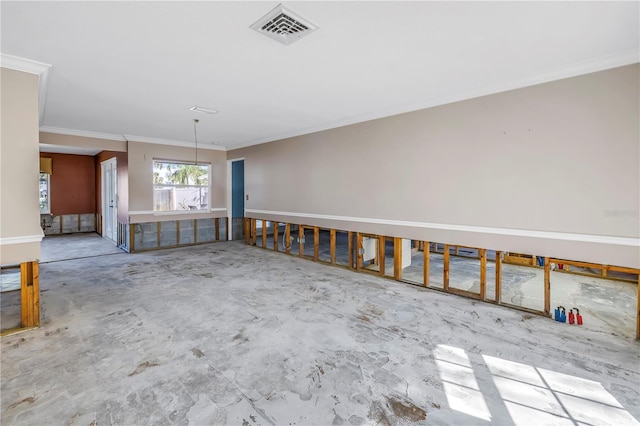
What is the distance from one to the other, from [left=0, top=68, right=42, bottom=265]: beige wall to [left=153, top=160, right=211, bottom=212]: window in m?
4.32

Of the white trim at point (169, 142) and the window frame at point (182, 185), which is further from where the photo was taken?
the window frame at point (182, 185)

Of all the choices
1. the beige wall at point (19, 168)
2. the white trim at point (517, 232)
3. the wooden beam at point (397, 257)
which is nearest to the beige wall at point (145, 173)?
the beige wall at point (19, 168)

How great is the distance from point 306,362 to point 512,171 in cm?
328

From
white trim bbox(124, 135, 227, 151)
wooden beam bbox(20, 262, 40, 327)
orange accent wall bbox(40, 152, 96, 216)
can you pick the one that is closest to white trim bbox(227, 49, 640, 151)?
white trim bbox(124, 135, 227, 151)

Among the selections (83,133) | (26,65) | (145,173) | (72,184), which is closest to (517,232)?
(26,65)

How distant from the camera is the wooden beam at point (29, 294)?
3.17m

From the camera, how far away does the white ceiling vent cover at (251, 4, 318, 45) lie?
2.22 metres

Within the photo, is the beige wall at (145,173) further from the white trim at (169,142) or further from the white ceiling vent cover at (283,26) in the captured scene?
the white ceiling vent cover at (283,26)

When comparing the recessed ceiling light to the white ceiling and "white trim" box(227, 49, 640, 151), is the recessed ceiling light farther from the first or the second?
"white trim" box(227, 49, 640, 151)

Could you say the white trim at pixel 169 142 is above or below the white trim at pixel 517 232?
above

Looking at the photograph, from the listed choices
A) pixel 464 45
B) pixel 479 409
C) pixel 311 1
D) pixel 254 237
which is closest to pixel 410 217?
pixel 464 45

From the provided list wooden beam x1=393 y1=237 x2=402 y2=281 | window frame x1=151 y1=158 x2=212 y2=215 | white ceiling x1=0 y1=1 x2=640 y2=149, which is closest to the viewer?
white ceiling x1=0 y1=1 x2=640 y2=149

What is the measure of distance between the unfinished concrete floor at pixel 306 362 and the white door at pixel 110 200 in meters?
4.20

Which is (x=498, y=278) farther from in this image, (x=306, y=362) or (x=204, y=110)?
(x=204, y=110)
